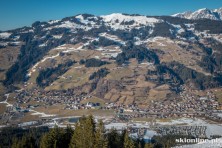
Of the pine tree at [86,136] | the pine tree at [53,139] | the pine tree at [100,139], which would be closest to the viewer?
the pine tree at [100,139]

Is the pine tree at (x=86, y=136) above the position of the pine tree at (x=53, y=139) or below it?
above

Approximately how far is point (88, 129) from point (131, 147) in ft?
38.2

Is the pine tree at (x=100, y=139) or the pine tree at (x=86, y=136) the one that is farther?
the pine tree at (x=86, y=136)

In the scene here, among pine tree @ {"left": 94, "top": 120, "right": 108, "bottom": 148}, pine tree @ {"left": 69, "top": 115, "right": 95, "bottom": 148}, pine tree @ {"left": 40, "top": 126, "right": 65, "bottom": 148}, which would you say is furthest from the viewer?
pine tree @ {"left": 40, "top": 126, "right": 65, "bottom": 148}

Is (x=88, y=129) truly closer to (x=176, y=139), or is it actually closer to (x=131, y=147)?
(x=131, y=147)

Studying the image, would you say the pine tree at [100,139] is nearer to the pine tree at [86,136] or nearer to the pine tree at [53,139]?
the pine tree at [86,136]

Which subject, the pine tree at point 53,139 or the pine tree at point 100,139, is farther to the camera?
the pine tree at point 53,139

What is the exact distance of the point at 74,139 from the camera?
Answer: 82500 millimetres

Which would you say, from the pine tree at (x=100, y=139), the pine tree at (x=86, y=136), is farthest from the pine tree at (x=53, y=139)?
the pine tree at (x=100, y=139)

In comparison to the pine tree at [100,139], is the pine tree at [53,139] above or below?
below

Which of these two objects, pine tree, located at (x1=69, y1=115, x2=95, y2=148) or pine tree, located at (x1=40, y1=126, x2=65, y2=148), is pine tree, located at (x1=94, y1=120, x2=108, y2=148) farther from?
pine tree, located at (x1=40, y1=126, x2=65, y2=148)

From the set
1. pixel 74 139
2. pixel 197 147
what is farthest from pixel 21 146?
pixel 197 147

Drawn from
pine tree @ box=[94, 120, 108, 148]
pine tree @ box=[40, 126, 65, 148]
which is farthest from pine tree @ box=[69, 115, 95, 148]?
pine tree @ box=[40, 126, 65, 148]

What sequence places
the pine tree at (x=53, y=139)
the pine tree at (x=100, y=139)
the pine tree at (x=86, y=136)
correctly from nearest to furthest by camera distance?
the pine tree at (x=100, y=139) → the pine tree at (x=86, y=136) → the pine tree at (x=53, y=139)
